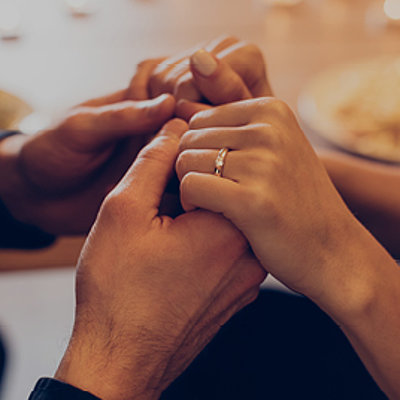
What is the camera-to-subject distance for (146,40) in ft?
2.94

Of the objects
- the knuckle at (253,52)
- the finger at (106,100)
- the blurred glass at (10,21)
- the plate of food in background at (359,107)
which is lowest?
the plate of food in background at (359,107)

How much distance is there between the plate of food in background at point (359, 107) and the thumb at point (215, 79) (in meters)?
0.40

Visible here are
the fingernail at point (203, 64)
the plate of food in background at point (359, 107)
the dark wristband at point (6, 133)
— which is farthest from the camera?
the plate of food in background at point (359, 107)

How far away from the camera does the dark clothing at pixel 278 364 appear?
0.69 m

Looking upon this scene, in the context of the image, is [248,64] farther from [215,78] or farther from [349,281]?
[349,281]

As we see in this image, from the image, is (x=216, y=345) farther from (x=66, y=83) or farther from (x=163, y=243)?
(x=66, y=83)

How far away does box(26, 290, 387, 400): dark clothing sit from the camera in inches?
27.3

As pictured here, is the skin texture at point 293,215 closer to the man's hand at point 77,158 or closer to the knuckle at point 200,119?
the knuckle at point 200,119

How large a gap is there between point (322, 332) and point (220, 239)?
0.33 meters

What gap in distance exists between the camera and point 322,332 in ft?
2.43

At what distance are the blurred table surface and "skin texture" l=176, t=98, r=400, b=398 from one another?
29cm

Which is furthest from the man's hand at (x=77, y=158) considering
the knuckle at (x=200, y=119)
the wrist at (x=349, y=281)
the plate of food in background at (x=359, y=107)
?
the plate of food in background at (x=359, y=107)

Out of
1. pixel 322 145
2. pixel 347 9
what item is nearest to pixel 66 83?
pixel 322 145

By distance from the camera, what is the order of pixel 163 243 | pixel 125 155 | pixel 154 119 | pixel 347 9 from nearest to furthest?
1. pixel 163 243
2. pixel 154 119
3. pixel 125 155
4. pixel 347 9
